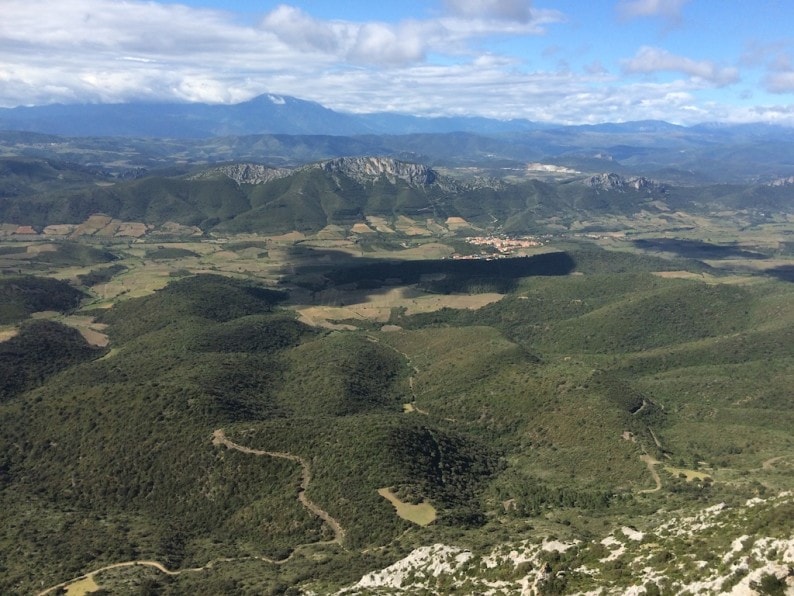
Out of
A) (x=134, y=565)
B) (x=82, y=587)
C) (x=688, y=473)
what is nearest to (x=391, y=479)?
(x=134, y=565)

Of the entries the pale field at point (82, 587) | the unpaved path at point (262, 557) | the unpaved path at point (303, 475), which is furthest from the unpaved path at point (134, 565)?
the unpaved path at point (303, 475)

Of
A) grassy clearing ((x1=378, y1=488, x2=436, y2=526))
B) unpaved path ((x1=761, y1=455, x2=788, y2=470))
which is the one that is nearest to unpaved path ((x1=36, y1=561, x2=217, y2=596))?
grassy clearing ((x1=378, y1=488, x2=436, y2=526))

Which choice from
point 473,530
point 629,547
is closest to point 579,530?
point 473,530

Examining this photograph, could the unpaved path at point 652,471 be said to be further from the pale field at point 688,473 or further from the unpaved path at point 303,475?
the unpaved path at point 303,475

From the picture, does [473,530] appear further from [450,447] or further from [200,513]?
[200,513]

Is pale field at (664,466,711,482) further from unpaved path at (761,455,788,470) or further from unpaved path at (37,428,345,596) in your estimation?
unpaved path at (37,428,345,596)

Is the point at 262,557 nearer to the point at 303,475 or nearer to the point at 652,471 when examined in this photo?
the point at 303,475
